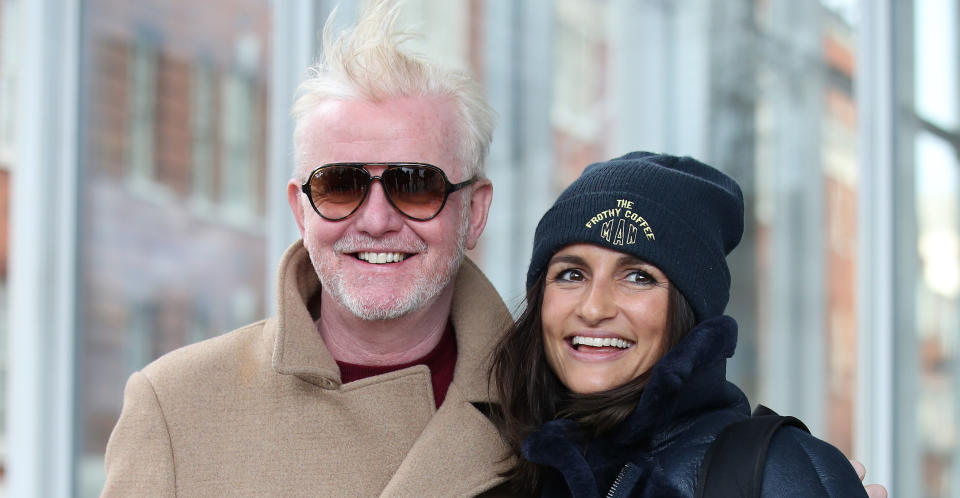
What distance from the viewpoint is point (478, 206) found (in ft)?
7.23

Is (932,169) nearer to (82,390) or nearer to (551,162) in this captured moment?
(551,162)

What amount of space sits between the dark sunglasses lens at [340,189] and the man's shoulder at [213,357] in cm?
32

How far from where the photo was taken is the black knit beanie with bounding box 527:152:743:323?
5.76ft

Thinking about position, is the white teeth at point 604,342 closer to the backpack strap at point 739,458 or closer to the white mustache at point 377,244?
the backpack strap at point 739,458

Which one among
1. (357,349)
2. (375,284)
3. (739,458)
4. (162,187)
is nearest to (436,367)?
(357,349)

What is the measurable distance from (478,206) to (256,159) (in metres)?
1.95

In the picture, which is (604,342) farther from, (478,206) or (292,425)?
(292,425)

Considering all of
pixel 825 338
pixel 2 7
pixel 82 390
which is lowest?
pixel 82 390

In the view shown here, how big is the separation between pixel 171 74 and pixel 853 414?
2.87m

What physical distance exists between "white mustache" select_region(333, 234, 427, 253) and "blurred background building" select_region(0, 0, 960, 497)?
181 cm

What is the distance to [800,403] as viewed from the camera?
392cm

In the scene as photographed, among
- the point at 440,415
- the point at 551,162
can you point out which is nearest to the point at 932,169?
the point at 551,162

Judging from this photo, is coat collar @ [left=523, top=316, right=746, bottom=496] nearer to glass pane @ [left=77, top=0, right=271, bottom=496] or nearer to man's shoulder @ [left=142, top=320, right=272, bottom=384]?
man's shoulder @ [left=142, top=320, right=272, bottom=384]

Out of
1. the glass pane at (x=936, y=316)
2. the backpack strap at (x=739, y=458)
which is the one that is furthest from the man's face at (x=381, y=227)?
the glass pane at (x=936, y=316)
